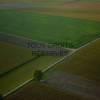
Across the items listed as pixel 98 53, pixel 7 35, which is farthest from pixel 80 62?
pixel 7 35

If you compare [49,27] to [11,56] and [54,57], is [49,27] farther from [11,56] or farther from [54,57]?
[11,56]

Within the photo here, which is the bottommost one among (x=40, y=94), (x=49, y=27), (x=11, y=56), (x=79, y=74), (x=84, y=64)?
(x=40, y=94)

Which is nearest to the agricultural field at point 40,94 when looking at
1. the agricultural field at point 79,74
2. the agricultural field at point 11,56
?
the agricultural field at point 79,74

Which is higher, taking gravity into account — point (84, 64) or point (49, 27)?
point (49, 27)

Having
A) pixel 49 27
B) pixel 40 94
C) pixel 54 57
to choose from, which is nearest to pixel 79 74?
pixel 40 94

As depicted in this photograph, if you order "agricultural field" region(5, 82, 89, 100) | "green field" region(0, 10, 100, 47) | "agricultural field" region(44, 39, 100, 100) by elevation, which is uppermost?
"green field" region(0, 10, 100, 47)

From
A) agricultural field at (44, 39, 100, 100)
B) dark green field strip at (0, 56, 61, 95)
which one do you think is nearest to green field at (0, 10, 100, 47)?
agricultural field at (44, 39, 100, 100)

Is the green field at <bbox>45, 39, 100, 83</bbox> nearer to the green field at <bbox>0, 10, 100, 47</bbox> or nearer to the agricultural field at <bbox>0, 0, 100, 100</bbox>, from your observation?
the agricultural field at <bbox>0, 0, 100, 100</bbox>
